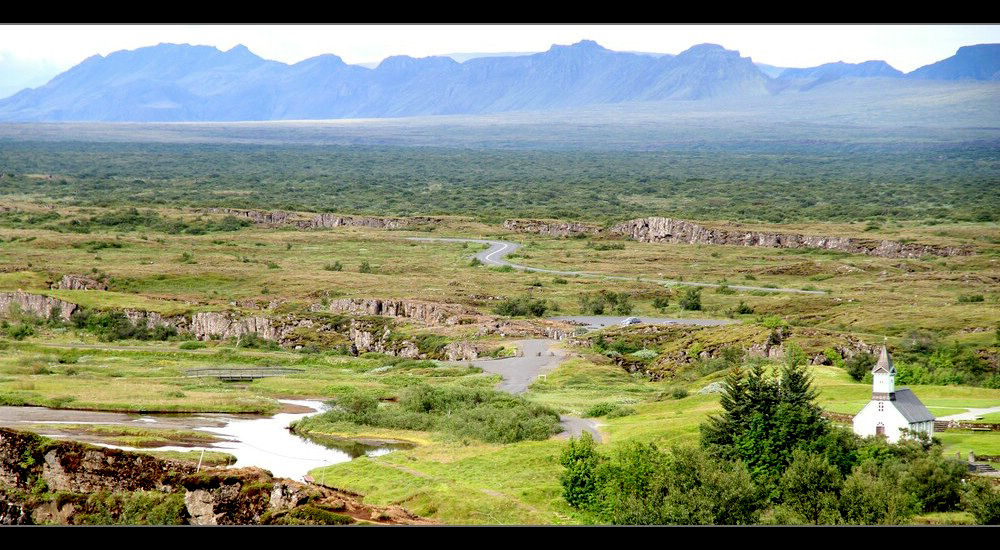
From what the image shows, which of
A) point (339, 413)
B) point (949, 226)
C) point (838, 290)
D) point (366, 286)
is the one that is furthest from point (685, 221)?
point (339, 413)

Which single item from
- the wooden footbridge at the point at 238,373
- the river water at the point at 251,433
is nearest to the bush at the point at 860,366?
the river water at the point at 251,433

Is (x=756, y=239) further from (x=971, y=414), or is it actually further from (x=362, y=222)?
(x=971, y=414)

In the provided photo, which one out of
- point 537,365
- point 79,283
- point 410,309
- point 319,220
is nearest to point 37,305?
point 79,283

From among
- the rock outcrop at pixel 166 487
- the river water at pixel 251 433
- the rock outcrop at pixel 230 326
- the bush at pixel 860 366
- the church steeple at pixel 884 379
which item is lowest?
the rock outcrop at pixel 230 326

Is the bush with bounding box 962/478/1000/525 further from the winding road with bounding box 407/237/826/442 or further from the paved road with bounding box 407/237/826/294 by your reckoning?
the paved road with bounding box 407/237/826/294

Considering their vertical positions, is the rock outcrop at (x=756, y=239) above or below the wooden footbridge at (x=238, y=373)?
below

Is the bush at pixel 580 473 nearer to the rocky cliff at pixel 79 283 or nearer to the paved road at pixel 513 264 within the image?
the paved road at pixel 513 264
